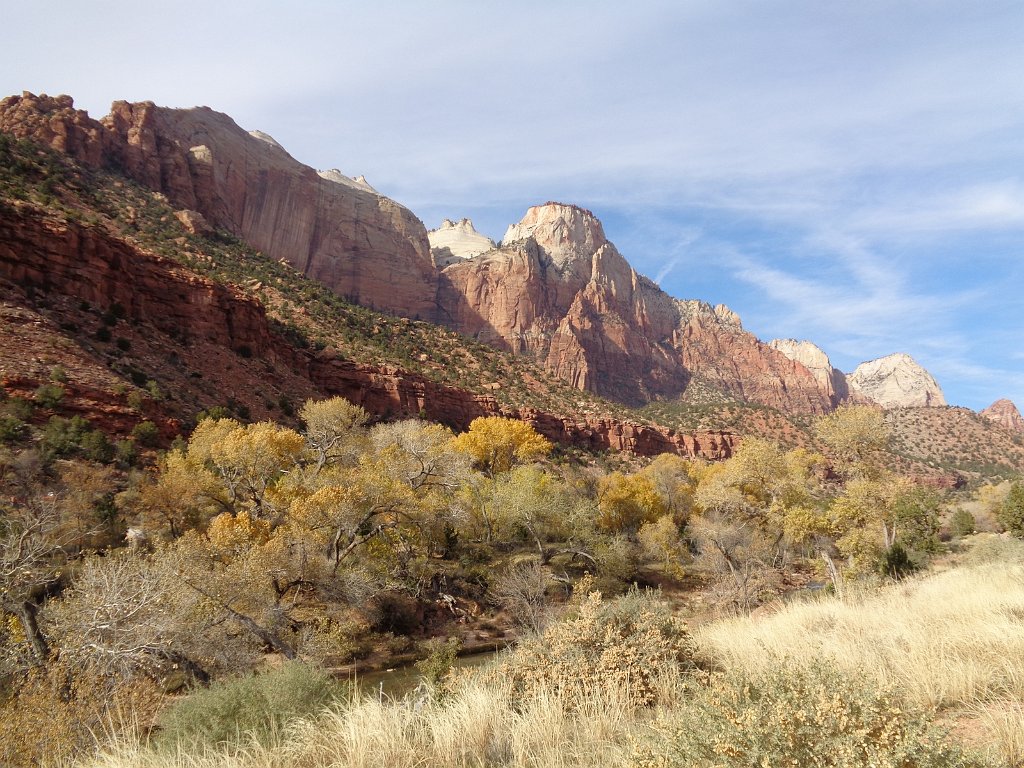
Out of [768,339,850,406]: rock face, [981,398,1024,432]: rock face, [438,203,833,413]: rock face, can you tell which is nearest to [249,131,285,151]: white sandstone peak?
[438,203,833,413]: rock face

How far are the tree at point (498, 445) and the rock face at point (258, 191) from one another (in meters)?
53.2

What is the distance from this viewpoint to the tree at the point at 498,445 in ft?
116

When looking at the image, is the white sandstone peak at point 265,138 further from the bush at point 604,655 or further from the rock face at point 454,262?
the bush at point 604,655

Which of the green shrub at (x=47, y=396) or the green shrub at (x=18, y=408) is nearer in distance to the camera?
the green shrub at (x=18, y=408)

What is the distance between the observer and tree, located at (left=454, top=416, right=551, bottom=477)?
35.4 m

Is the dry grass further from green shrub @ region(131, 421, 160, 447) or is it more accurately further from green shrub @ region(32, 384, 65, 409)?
green shrub @ region(32, 384, 65, 409)

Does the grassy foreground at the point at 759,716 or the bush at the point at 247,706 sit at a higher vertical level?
the grassy foreground at the point at 759,716

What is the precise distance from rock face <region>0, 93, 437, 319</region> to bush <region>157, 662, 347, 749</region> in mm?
66622

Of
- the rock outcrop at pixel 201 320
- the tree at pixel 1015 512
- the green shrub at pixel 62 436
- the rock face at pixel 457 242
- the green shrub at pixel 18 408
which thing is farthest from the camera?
the rock face at pixel 457 242

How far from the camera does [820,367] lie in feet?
614

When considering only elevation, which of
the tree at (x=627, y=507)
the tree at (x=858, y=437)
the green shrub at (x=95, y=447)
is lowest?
the tree at (x=627, y=507)

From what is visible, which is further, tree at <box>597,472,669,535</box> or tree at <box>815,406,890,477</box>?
tree at <box>597,472,669,535</box>

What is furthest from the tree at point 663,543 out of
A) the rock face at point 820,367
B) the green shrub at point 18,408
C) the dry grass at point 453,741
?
the rock face at point 820,367

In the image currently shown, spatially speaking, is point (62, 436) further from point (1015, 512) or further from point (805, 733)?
point (1015, 512)
